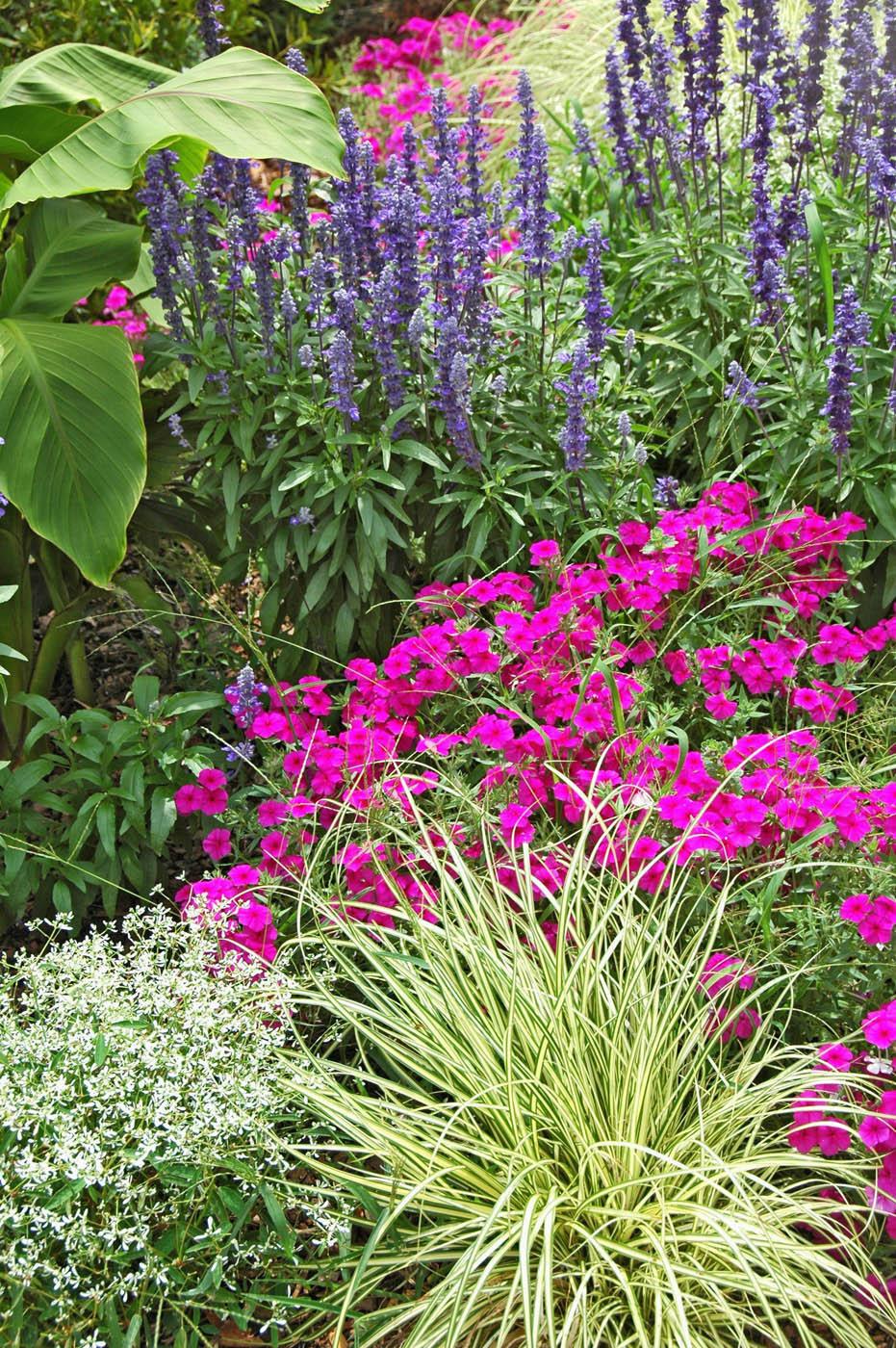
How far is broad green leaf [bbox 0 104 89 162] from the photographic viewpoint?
12.0 feet

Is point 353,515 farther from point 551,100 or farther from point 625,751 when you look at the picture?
point 551,100

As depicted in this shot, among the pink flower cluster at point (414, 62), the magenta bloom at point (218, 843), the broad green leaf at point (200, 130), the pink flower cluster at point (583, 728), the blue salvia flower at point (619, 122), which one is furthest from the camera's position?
the pink flower cluster at point (414, 62)

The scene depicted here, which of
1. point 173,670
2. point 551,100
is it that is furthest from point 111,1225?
point 551,100

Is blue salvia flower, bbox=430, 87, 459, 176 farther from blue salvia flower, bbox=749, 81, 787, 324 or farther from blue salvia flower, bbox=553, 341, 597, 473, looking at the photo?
blue salvia flower, bbox=749, 81, 787, 324

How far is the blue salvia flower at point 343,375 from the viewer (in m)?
3.40

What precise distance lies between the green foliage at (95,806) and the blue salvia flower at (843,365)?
1.75 meters

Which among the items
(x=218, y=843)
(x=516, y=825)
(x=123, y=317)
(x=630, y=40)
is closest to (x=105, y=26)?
(x=123, y=317)

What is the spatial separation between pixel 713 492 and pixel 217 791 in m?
1.58

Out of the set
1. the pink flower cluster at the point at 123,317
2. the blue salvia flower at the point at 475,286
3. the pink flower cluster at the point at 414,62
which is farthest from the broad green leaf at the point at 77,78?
the pink flower cluster at the point at 414,62

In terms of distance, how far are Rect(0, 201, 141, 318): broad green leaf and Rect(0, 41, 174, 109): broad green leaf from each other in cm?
37

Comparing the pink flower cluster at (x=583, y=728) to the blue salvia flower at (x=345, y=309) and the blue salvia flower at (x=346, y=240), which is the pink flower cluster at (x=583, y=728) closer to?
the blue salvia flower at (x=345, y=309)

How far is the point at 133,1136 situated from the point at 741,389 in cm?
259

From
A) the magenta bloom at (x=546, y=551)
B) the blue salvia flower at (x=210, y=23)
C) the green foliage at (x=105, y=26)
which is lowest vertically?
the magenta bloom at (x=546, y=551)

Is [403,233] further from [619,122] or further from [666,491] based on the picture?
[619,122]
